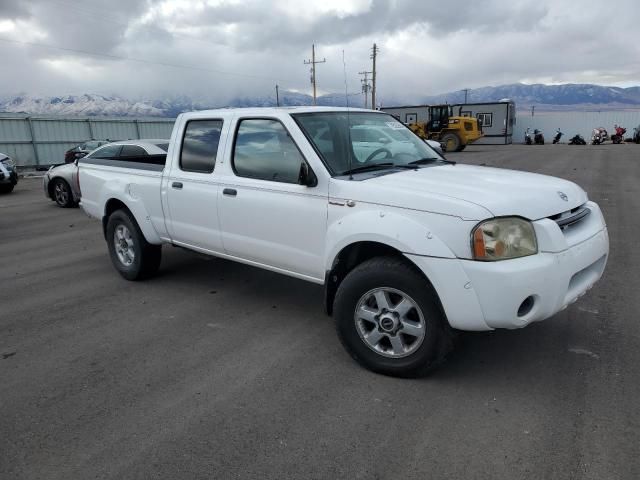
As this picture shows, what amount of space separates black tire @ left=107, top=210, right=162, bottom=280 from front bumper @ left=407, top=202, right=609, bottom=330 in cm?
346

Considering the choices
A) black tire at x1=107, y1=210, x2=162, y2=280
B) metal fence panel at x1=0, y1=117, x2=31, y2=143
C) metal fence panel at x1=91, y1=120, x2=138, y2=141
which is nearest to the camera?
black tire at x1=107, y1=210, x2=162, y2=280

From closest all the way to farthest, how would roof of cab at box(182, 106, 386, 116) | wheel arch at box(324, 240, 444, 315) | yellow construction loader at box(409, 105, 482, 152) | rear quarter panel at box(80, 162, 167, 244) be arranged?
wheel arch at box(324, 240, 444, 315) → roof of cab at box(182, 106, 386, 116) → rear quarter panel at box(80, 162, 167, 244) → yellow construction loader at box(409, 105, 482, 152)

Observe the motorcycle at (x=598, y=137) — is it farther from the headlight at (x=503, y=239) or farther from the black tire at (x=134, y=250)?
the headlight at (x=503, y=239)

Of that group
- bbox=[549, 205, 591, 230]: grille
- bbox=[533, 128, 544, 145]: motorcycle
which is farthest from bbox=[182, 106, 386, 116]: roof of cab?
bbox=[533, 128, 544, 145]: motorcycle

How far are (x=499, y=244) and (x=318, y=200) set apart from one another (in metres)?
1.33

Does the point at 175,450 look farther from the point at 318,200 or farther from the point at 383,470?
the point at 318,200

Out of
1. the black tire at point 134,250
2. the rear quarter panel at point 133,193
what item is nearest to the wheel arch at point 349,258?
the rear quarter panel at point 133,193

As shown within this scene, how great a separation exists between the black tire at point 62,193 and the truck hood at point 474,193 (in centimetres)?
1035

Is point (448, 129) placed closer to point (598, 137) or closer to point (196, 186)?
point (598, 137)

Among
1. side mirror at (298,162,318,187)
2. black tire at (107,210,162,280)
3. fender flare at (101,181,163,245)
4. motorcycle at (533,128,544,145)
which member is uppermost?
side mirror at (298,162,318,187)

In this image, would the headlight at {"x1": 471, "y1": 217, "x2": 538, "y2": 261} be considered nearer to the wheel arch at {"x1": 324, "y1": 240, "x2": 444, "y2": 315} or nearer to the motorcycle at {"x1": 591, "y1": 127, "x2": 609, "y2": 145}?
the wheel arch at {"x1": 324, "y1": 240, "x2": 444, "y2": 315}

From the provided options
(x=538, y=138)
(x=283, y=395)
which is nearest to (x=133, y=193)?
(x=283, y=395)

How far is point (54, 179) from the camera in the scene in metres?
12.0

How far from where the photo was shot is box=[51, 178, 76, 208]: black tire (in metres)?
11.9
